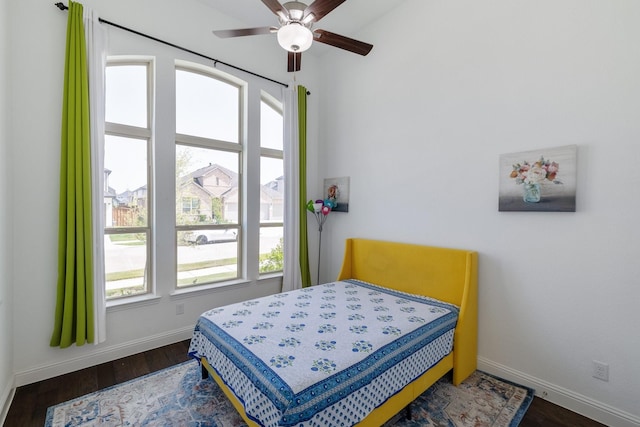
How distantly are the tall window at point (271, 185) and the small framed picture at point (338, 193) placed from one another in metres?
0.64

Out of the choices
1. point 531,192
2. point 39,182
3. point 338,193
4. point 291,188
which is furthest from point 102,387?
point 531,192

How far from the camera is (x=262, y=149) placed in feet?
12.1

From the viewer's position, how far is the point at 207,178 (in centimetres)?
328

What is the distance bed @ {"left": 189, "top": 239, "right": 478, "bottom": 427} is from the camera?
142 cm

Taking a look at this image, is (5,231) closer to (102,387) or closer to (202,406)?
(102,387)

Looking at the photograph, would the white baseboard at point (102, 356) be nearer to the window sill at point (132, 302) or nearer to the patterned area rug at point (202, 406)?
the window sill at point (132, 302)

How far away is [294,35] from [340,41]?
528 millimetres

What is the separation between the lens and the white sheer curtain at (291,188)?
3.63 metres

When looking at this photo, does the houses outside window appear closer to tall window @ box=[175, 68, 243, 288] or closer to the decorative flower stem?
tall window @ box=[175, 68, 243, 288]

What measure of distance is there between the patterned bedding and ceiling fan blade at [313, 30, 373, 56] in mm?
2113

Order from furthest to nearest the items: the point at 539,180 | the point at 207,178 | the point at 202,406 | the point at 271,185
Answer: the point at 271,185
the point at 207,178
the point at 539,180
the point at 202,406

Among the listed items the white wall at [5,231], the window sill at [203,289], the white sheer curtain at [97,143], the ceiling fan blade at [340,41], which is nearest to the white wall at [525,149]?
the ceiling fan blade at [340,41]

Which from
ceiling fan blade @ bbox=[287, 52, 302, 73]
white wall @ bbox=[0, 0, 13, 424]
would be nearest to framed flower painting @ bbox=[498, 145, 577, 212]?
ceiling fan blade @ bbox=[287, 52, 302, 73]

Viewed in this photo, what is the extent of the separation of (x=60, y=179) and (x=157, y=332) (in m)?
1.62
